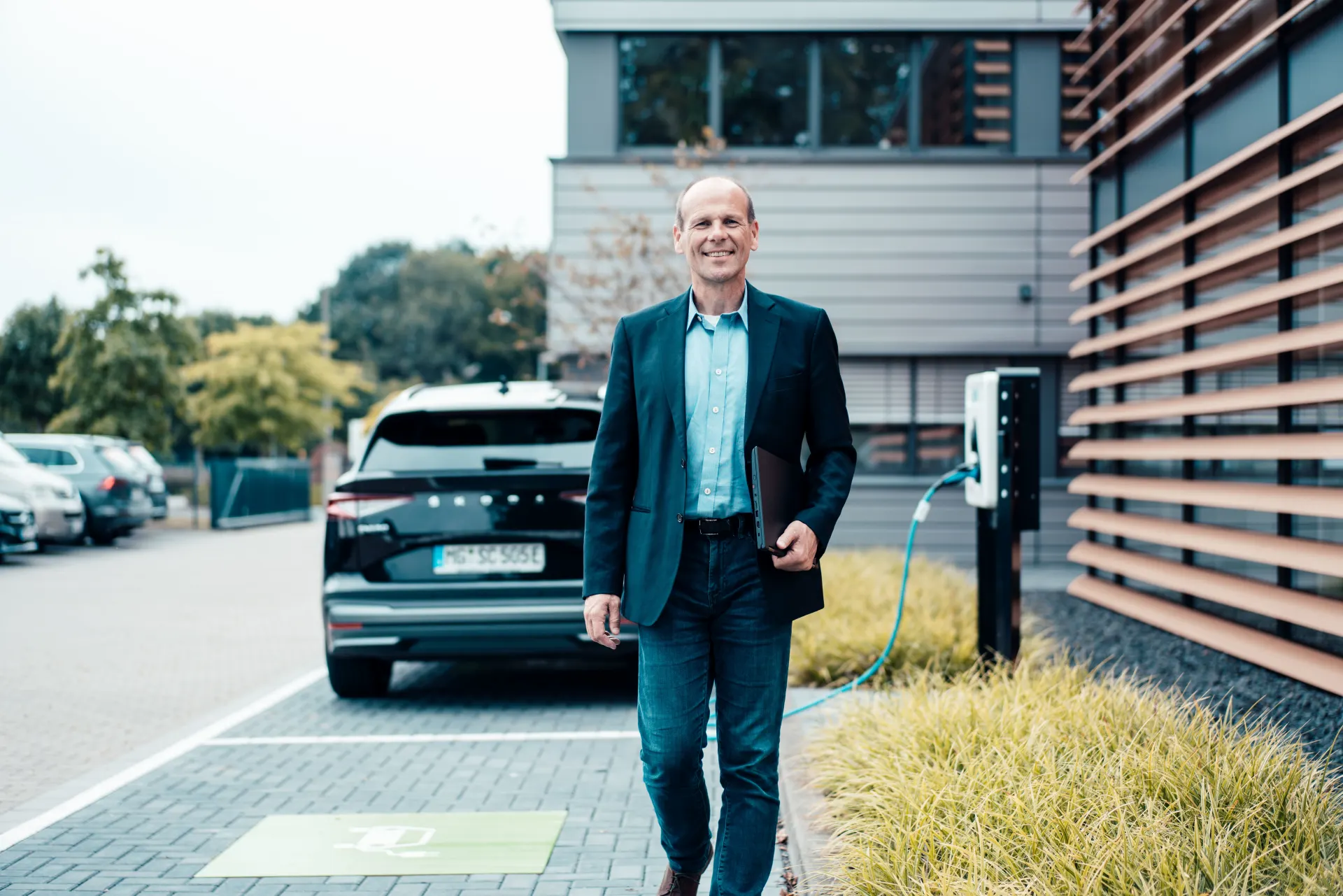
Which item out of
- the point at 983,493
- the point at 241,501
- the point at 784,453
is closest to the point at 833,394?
the point at 784,453

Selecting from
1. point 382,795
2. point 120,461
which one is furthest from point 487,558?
point 120,461

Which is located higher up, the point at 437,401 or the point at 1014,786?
the point at 437,401

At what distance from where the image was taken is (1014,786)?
3.38 m

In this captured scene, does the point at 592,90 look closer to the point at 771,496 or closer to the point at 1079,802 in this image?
the point at 771,496

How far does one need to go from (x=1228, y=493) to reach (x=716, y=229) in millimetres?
3802

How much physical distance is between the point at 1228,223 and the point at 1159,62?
164cm

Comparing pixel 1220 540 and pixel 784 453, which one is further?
pixel 1220 540

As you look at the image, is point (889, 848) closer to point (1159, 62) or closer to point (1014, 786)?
point (1014, 786)

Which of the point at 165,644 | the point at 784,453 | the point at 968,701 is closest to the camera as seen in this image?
the point at 784,453

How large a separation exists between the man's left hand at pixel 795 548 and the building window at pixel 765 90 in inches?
471

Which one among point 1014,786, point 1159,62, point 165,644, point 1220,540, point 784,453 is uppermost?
point 1159,62

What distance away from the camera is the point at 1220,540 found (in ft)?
18.9

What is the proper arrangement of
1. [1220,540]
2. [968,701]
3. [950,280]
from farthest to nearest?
[950,280]
[1220,540]
[968,701]

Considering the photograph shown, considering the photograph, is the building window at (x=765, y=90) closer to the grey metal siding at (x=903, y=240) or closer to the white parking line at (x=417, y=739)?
the grey metal siding at (x=903, y=240)
